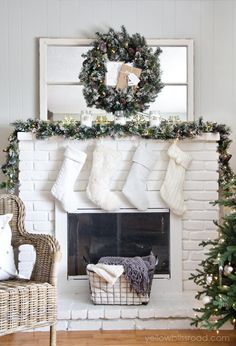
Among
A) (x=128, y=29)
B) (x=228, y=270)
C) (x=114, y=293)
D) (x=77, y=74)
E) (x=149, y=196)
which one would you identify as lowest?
(x=114, y=293)

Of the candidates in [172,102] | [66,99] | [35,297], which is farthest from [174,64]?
[35,297]

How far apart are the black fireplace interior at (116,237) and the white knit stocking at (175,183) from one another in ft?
0.41

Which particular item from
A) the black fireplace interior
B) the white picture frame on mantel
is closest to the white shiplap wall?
the white picture frame on mantel

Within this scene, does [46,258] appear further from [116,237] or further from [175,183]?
[175,183]

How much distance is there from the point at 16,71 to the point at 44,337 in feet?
6.46

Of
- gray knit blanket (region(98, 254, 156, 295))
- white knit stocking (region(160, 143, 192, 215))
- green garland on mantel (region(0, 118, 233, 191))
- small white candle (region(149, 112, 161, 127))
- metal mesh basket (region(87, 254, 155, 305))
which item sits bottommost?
metal mesh basket (region(87, 254, 155, 305))

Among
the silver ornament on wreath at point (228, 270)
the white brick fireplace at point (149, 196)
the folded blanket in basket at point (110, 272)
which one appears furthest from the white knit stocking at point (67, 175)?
the silver ornament on wreath at point (228, 270)

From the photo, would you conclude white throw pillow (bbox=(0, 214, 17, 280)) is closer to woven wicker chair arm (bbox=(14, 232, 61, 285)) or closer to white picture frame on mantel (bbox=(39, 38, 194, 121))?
woven wicker chair arm (bbox=(14, 232, 61, 285))

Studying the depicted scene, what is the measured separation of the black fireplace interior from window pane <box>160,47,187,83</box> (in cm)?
104

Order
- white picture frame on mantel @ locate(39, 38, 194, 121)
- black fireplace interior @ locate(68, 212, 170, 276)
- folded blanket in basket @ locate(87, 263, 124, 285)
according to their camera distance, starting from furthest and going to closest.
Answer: white picture frame on mantel @ locate(39, 38, 194, 121), black fireplace interior @ locate(68, 212, 170, 276), folded blanket in basket @ locate(87, 263, 124, 285)

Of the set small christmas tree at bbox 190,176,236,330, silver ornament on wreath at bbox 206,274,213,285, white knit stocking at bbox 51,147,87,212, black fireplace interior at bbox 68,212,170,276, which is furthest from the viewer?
black fireplace interior at bbox 68,212,170,276

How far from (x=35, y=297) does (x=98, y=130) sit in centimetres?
132

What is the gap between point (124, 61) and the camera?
3.32 meters

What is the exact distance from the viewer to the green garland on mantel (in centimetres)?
313
